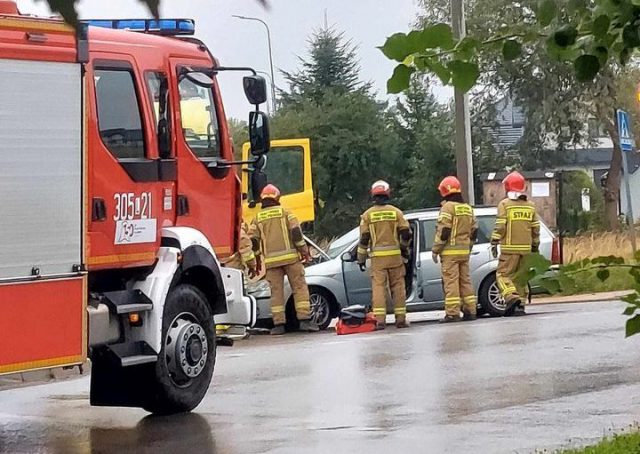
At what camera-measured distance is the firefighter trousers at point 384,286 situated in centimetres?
1514

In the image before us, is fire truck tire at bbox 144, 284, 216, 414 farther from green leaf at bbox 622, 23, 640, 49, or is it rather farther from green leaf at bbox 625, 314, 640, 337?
green leaf at bbox 622, 23, 640, 49

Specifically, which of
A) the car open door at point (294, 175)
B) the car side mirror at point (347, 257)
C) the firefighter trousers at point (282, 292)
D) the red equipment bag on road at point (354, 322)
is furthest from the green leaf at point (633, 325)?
the car open door at point (294, 175)

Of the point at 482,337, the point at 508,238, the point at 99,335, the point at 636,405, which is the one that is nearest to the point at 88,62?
the point at 99,335

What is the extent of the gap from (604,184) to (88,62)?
32.7 m

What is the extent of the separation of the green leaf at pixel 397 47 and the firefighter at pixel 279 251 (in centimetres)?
1155

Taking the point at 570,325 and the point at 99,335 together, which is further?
the point at 570,325

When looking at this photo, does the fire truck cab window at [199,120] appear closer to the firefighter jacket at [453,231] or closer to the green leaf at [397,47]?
the green leaf at [397,47]

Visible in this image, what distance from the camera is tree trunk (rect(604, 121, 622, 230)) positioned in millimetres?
34250

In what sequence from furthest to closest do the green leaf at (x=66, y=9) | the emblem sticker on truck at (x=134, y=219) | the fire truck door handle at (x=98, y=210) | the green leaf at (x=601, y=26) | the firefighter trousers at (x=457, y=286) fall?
the firefighter trousers at (x=457, y=286), the emblem sticker on truck at (x=134, y=219), the fire truck door handle at (x=98, y=210), the green leaf at (x=601, y=26), the green leaf at (x=66, y=9)

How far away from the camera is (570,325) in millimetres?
13281

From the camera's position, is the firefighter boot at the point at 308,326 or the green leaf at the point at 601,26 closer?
the green leaf at the point at 601,26

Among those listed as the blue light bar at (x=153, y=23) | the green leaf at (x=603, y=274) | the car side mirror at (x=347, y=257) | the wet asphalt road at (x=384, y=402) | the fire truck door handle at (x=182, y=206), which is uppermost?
the fire truck door handle at (x=182, y=206)

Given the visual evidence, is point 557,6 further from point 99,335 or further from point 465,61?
point 99,335

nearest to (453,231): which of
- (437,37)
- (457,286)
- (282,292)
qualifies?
(457,286)
